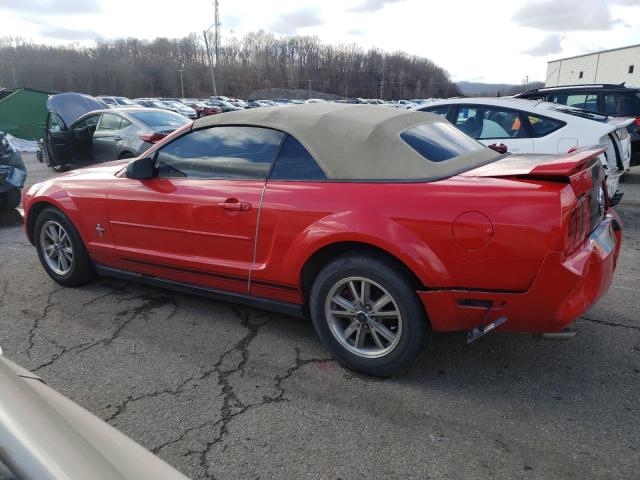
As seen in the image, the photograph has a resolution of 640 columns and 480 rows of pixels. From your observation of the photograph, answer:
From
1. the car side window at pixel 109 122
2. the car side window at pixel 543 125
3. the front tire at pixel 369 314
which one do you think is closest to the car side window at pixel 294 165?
the front tire at pixel 369 314

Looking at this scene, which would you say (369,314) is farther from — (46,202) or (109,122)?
(109,122)

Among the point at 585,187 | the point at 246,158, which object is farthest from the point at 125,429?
the point at 585,187

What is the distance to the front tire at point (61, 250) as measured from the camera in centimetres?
420

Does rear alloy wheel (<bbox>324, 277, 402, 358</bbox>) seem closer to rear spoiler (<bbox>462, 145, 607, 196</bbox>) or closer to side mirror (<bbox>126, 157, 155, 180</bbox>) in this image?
rear spoiler (<bbox>462, 145, 607, 196</bbox>)

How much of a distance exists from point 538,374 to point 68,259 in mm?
3857

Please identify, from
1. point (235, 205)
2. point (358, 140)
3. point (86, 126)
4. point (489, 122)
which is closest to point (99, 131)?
point (86, 126)

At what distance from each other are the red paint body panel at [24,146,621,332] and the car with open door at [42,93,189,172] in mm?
4822

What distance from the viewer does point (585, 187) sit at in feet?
8.58

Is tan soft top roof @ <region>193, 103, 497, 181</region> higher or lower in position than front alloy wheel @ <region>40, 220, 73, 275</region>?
higher

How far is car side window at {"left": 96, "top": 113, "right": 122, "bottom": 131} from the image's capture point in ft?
30.8

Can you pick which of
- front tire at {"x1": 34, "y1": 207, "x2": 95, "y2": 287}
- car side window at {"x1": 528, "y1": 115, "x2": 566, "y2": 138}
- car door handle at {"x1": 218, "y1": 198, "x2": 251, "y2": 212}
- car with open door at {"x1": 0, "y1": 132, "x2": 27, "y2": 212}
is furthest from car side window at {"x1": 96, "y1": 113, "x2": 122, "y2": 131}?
car side window at {"x1": 528, "y1": 115, "x2": 566, "y2": 138}

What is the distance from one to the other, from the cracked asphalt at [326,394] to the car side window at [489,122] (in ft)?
10.2

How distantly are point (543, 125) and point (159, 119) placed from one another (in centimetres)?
684

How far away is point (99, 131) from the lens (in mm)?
9695
